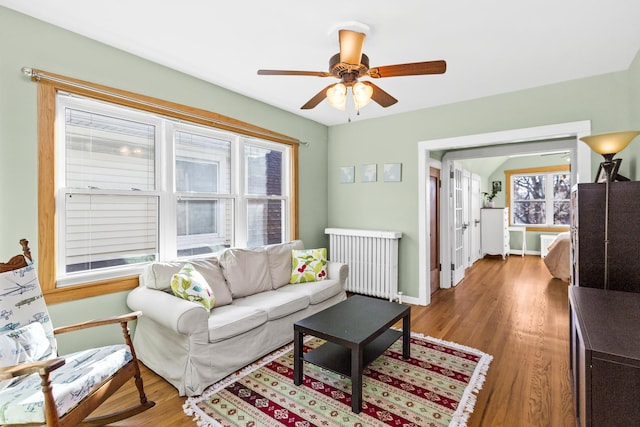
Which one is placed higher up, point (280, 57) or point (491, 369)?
point (280, 57)

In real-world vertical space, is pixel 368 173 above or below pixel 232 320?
above

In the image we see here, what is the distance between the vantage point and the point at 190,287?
2.41 m

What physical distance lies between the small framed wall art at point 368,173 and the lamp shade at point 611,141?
2464 millimetres

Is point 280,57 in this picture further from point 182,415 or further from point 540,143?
point 540,143

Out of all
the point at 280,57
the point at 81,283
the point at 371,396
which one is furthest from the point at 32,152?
the point at 371,396

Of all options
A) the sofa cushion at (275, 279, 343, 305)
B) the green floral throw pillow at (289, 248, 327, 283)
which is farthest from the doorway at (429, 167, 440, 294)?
the green floral throw pillow at (289, 248, 327, 283)

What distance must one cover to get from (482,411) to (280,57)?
10.0ft

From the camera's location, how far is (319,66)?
9.11 feet

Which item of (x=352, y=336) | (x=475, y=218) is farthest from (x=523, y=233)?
(x=352, y=336)

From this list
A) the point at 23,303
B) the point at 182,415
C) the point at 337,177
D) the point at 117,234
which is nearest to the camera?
the point at 23,303

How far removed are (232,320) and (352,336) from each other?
3.14 ft

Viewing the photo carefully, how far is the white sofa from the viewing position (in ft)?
6.97

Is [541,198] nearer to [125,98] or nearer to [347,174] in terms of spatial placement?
[347,174]

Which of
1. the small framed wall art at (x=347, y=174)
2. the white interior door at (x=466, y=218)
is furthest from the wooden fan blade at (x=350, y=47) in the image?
the white interior door at (x=466, y=218)
